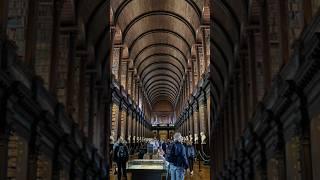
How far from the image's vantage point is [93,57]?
16625 mm

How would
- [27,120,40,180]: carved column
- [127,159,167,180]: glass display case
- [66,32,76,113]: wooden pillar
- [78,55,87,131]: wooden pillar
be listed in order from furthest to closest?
[78,55,87,131]: wooden pillar → [66,32,76,113]: wooden pillar → [127,159,167,180]: glass display case → [27,120,40,180]: carved column

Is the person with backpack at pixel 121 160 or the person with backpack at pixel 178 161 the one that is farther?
the person with backpack at pixel 178 161

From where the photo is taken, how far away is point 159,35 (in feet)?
126

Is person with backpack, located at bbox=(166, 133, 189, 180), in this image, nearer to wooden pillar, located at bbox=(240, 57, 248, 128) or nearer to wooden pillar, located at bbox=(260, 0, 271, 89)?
wooden pillar, located at bbox=(260, 0, 271, 89)

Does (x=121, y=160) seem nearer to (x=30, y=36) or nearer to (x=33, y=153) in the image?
(x=33, y=153)

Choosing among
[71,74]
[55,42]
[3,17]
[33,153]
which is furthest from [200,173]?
[3,17]

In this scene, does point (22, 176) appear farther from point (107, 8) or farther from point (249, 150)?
point (249, 150)

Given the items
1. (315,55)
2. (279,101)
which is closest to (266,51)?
(279,101)

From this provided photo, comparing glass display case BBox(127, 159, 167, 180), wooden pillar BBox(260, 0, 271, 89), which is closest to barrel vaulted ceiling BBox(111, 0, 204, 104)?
glass display case BBox(127, 159, 167, 180)

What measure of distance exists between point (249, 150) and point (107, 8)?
5.32 metres

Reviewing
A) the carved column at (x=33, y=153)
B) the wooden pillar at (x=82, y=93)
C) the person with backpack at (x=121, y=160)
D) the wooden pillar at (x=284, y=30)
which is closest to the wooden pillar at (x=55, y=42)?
the wooden pillar at (x=82, y=93)

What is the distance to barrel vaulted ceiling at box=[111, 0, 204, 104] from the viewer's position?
A: 27.3 metres

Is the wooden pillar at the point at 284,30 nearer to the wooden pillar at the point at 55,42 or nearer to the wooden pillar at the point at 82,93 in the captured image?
the wooden pillar at the point at 55,42

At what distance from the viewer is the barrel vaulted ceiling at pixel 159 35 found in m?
27.3
